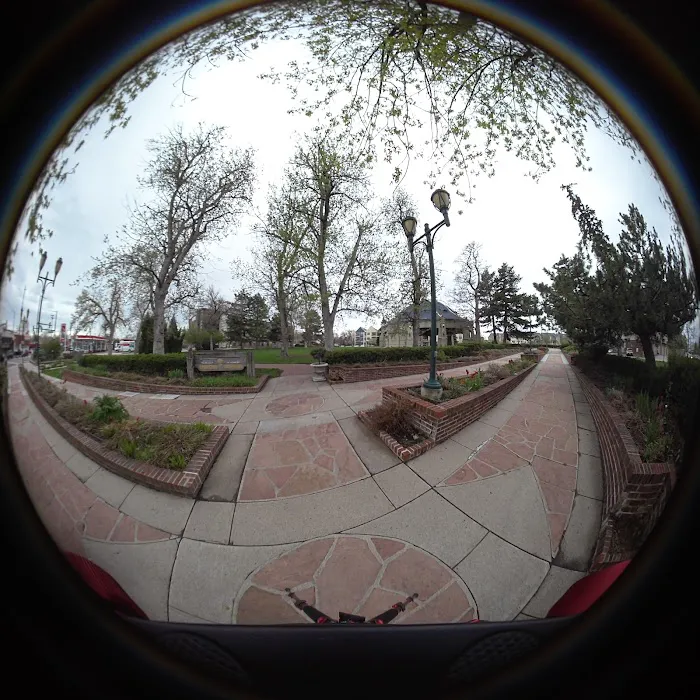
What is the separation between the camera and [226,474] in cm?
131

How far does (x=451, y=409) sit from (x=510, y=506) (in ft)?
2.28

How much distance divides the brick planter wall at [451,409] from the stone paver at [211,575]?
4.19 ft

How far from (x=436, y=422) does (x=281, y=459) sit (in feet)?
3.90

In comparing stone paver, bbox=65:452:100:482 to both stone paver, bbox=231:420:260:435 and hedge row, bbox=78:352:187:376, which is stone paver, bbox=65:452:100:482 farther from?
stone paver, bbox=231:420:260:435

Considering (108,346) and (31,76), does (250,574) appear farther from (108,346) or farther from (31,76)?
(31,76)

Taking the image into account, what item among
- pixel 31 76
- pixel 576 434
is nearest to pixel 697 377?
pixel 576 434

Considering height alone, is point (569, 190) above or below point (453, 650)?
above

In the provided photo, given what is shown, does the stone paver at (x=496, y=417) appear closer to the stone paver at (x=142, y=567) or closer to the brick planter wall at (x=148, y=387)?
the brick planter wall at (x=148, y=387)

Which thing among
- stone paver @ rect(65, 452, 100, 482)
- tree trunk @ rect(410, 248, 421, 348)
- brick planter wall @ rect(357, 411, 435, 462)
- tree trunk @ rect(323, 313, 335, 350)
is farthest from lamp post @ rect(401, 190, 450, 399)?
tree trunk @ rect(323, 313, 335, 350)

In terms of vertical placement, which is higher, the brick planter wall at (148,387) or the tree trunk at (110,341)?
the tree trunk at (110,341)

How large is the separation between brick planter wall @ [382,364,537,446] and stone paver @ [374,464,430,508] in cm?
35

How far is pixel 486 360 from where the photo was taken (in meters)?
3.01

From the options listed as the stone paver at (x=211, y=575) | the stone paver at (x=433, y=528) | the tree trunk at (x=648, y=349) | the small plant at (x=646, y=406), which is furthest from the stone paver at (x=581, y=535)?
the stone paver at (x=211, y=575)

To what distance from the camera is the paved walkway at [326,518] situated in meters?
1.04
